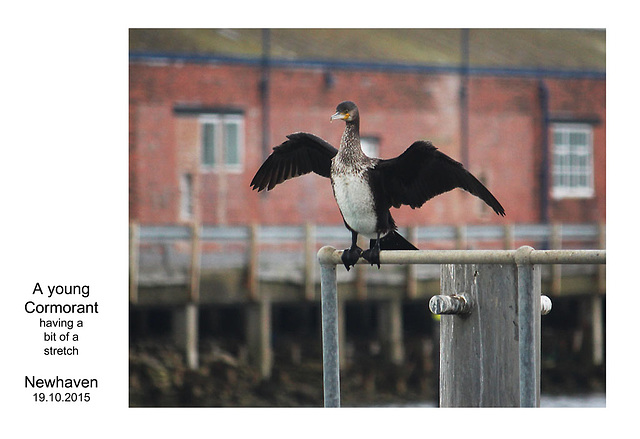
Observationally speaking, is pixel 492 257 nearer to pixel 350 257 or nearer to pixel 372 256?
pixel 350 257

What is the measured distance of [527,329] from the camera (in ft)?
13.4

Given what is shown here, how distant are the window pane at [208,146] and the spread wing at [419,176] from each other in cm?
1540

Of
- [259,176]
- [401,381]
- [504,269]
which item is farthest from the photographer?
[401,381]

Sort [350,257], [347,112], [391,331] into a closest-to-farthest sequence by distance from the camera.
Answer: [350,257], [347,112], [391,331]

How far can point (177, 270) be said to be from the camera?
16812mm

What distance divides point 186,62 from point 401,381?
24.2ft

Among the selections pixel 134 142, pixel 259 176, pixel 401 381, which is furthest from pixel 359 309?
pixel 259 176

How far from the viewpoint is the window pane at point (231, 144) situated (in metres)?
21.5

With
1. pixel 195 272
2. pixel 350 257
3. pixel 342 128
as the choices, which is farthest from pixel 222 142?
pixel 350 257

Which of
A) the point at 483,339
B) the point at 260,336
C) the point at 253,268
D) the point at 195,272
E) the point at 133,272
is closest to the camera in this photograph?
the point at 483,339

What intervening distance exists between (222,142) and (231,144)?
186 mm

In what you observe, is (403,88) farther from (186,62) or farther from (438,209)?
(186,62)

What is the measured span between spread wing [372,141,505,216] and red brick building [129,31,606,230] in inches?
581

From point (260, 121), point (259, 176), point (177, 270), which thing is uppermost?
point (260, 121)
